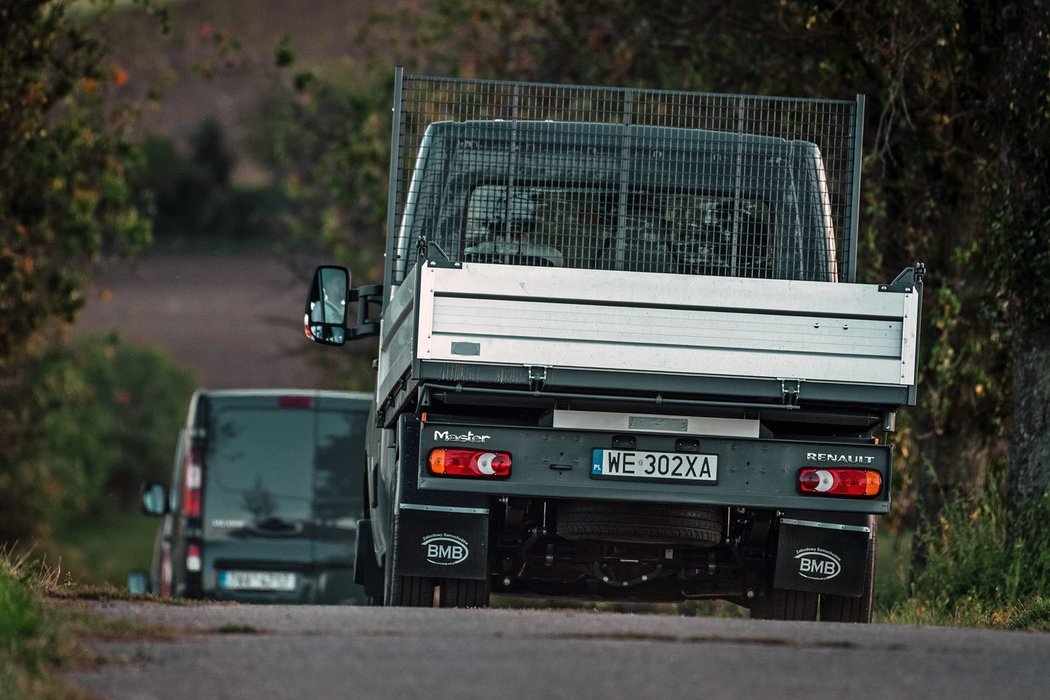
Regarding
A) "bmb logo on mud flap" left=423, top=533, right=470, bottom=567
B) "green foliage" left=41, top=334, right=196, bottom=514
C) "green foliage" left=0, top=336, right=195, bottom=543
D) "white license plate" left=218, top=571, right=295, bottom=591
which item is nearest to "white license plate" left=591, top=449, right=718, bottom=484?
"bmb logo on mud flap" left=423, top=533, right=470, bottom=567

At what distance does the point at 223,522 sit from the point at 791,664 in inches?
334

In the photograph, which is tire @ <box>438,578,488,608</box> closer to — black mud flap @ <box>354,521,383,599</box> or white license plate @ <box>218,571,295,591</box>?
black mud flap @ <box>354,521,383,599</box>

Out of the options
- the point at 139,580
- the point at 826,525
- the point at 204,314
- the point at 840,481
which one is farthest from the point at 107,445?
the point at 840,481

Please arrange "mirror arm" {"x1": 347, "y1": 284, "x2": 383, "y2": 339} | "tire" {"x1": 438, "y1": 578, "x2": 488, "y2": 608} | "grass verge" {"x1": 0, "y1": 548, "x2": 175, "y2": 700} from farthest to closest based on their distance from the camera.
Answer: "mirror arm" {"x1": 347, "y1": 284, "x2": 383, "y2": 339} → "tire" {"x1": 438, "y1": 578, "x2": 488, "y2": 608} → "grass verge" {"x1": 0, "y1": 548, "x2": 175, "y2": 700}

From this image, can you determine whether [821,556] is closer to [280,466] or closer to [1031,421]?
[1031,421]

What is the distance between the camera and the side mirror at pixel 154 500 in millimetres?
15547

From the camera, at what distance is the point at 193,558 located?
47.6 feet

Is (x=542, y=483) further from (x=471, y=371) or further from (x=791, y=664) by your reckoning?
(x=791, y=664)

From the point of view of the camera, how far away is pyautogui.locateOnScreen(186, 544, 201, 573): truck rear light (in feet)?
47.6

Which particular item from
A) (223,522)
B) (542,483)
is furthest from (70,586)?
(223,522)

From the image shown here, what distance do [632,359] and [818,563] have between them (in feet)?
4.70

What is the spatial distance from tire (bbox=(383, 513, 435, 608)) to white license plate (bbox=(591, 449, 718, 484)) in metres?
1.10

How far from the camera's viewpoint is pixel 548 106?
11.0 m

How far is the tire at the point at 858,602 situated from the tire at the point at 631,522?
764mm
